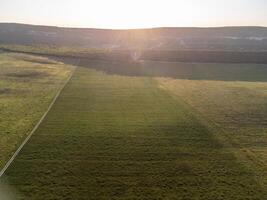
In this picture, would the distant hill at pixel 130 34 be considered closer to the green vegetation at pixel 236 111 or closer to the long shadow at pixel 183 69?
the long shadow at pixel 183 69

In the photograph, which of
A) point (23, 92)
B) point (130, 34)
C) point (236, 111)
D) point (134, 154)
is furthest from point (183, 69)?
point (130, 34)

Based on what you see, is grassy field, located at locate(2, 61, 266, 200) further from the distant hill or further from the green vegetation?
the distant hill

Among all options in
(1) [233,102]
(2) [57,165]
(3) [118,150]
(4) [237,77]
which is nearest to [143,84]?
(1) [233,102]

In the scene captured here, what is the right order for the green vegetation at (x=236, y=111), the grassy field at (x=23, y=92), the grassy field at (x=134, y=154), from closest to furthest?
the grassy field at (x=134, y=154), the green vegetation at (x=236, y=111), the grassy field at (x=23, y=92)

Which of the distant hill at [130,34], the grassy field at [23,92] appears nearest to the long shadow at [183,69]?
the grassy field at [23,92]

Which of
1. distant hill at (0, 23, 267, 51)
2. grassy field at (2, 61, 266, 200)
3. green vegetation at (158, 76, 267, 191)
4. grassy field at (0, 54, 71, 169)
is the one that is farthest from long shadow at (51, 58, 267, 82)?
distant hill at (0, 23, 267, 51)
